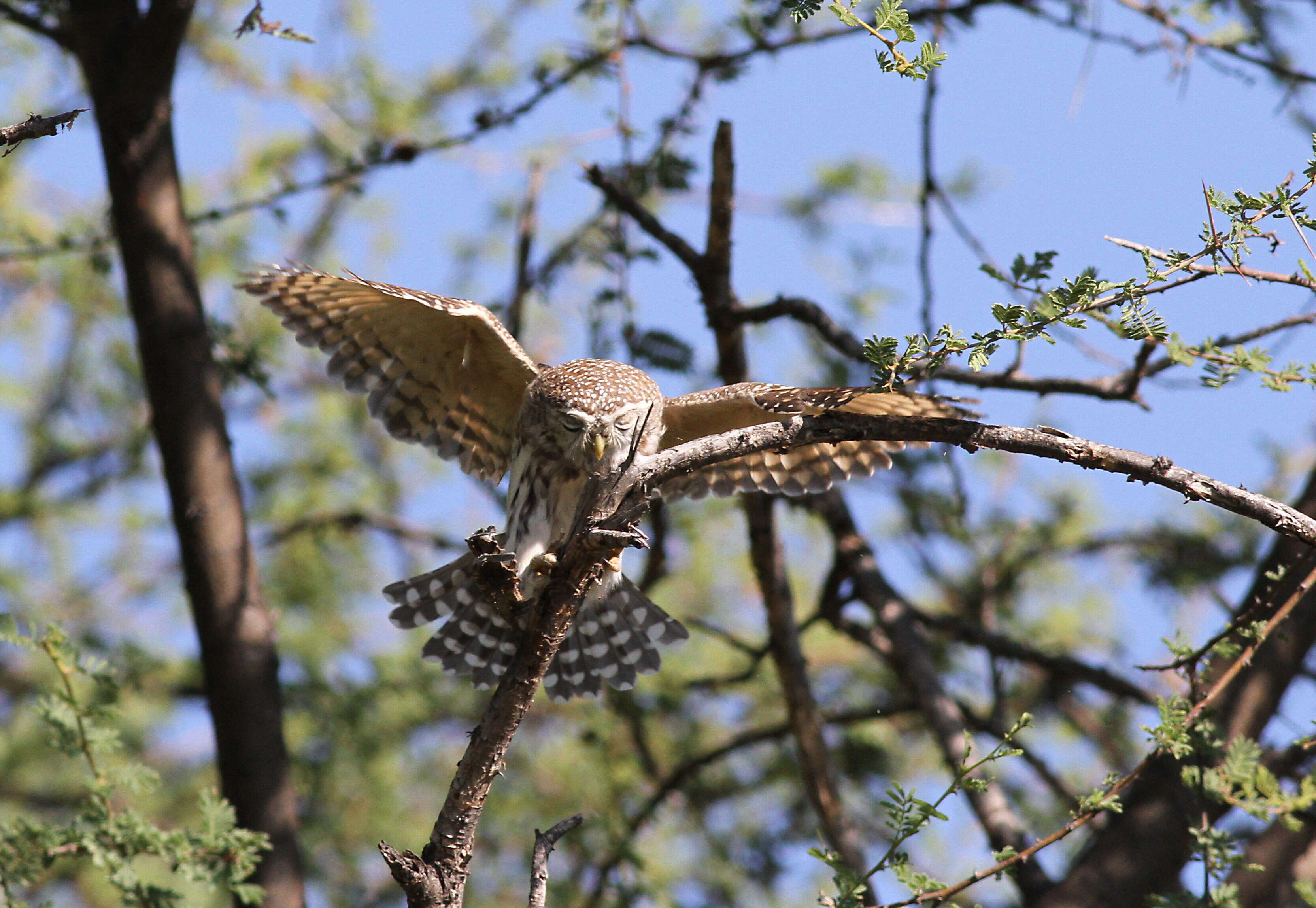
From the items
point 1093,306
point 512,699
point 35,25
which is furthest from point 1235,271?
point 35,25

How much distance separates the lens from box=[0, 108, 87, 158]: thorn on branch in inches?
73.9

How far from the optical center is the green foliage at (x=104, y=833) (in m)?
3.10

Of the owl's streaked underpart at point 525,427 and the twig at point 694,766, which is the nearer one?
the owl's streaked underpart at point 525,427

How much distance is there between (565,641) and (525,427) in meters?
0.89

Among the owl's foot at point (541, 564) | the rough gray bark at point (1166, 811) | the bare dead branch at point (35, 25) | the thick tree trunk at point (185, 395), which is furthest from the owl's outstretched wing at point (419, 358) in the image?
the rough gray bark at point (1166, 811)

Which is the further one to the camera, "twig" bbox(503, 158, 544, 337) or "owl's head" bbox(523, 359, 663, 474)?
"twig" bbox(503, 158, 544, 337)

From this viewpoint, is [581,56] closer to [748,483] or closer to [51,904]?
[748,483]

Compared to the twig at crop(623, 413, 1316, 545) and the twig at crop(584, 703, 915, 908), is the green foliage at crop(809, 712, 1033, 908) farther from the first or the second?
the twig at crop(584, 703, 915, 908)

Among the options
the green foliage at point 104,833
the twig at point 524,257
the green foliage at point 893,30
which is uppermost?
the twig at point 524,257

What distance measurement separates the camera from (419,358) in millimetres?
4504

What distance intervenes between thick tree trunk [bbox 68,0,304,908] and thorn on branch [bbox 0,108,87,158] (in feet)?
8.40

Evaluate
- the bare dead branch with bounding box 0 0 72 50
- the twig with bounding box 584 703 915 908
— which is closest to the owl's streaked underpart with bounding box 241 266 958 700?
the twig with bounding box 584 703 915 908

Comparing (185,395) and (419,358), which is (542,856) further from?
(185,395)

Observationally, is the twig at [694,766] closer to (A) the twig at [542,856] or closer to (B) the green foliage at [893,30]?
(A) the twig at [542,856]
